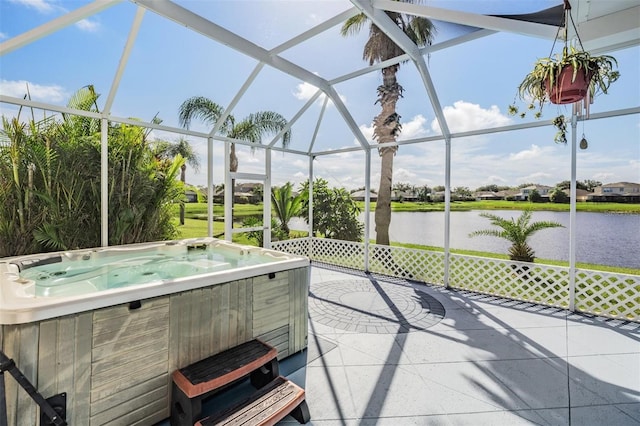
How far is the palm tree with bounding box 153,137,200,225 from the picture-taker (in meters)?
6.52

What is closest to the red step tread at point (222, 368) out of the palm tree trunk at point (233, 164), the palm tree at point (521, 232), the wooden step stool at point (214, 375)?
the wooden step stool at point (214, 375)

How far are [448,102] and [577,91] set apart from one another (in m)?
3.69

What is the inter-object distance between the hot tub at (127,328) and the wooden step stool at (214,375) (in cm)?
13

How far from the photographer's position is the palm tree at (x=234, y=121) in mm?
6145

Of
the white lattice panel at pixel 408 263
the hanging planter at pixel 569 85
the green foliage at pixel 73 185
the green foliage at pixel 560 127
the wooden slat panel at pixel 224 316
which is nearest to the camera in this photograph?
the hanging planter at pixel 569 85

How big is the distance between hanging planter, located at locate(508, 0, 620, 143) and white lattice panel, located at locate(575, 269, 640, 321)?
3.39m

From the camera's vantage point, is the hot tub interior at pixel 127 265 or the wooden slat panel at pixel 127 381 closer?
the wooden slat panel at pixel 127 381

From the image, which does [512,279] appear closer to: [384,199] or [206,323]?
[384,199]

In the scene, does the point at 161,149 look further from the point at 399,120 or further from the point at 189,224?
the point at 399,120

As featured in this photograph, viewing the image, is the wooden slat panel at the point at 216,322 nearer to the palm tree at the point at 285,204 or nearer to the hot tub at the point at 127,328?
the hot tub at the point at 127,328

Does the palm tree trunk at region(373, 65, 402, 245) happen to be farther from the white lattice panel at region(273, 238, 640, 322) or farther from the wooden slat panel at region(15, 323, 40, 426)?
the wooden slat panel at region(15, 323, 40, 426)

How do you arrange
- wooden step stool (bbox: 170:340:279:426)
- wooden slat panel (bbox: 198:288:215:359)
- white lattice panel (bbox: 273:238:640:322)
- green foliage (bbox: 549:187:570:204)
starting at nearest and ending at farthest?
wooden step stool (bbox: 170:340:279:426) → wooden slat panel (bbox: 198:288:215:359) → white lattice panel (bbox: 273:238:640:322) → green foliage (bbox: 549:187:570:204)

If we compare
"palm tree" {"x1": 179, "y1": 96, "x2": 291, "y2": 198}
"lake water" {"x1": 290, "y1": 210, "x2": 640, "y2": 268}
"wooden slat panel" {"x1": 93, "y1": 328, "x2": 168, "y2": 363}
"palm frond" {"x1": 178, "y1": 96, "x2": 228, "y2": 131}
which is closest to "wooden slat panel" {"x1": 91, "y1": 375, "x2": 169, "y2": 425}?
"wooden slat panel" {"x1": 93, "y1": 328, "x2": 168, "y2": 363}

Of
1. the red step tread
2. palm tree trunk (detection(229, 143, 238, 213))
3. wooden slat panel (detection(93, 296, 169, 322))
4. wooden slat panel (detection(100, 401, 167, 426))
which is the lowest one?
wooden slat panel (detection(100, 401, 167, 426))
